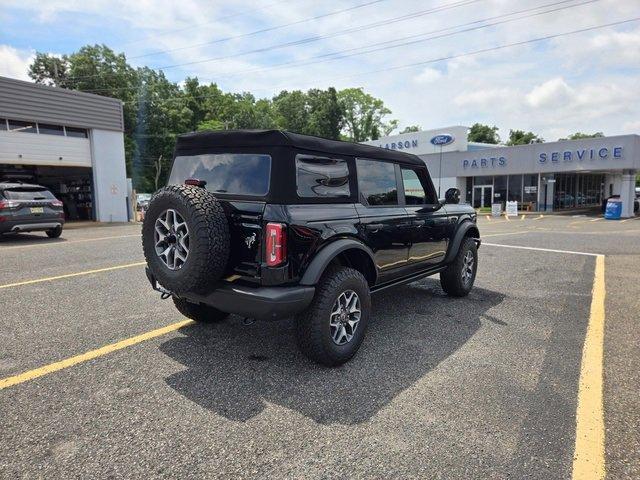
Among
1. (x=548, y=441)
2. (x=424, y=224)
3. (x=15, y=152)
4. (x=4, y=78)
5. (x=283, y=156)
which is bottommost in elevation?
(x=548, y=441)

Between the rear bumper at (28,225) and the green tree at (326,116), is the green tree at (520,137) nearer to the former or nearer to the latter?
the green tree at (326,116)

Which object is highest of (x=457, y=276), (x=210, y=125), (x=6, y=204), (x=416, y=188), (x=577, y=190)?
(x=210, y=125)

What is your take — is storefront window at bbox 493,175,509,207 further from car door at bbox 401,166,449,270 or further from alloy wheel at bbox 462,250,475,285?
car door at bbox 401,166,449,270

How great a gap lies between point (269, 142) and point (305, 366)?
1829mm

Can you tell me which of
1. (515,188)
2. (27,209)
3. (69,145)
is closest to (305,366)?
(27,209)

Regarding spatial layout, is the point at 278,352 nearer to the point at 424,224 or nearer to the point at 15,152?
the point at 424,224

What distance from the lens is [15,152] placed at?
16.7m

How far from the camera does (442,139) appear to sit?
34438 millimetres

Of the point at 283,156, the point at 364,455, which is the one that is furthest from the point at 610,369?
the point at 283,156

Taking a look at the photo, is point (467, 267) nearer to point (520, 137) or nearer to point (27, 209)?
point (27, 209)

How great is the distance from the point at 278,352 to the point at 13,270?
5936mm

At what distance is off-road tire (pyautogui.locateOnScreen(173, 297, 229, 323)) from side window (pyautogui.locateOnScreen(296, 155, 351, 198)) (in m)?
1.74

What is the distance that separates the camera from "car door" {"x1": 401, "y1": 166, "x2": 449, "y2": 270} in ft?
15.2

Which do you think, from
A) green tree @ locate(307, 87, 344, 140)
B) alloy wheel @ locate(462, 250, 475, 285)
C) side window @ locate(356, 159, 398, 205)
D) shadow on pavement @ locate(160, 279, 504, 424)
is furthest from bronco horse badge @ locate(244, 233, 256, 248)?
green tree @ locate(307, 87, 344, 140)
